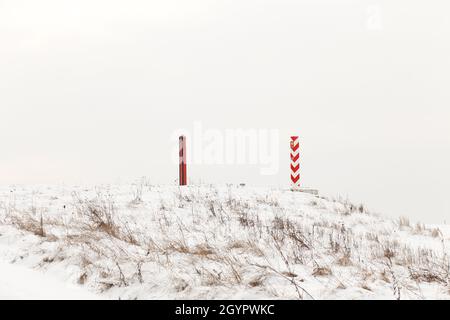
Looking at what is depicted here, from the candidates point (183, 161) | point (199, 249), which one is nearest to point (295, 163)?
point (183, 161)

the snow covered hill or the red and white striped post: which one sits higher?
the red and white striped post

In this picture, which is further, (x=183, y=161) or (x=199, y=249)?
(x=183, y=161)

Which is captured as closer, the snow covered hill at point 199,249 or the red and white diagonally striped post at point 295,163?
the snow covered hill at point 199,249

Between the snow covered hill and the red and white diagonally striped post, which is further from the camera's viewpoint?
the red and white diagonally striped post

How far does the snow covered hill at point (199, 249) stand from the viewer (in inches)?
215

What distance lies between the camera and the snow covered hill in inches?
215

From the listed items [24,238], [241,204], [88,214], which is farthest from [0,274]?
[241,204]

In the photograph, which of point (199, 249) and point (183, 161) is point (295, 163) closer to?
point (183, 161)

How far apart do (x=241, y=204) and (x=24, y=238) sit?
5883 mm

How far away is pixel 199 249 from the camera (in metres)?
7.05

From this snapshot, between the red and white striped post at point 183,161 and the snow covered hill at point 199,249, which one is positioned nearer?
the snow covered hill at point 199,249

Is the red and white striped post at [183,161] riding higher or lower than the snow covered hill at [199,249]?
higher

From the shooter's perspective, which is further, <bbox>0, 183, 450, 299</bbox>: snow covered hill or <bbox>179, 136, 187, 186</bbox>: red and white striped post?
<bbox>179, 136, 187, 186</bbox>: red and white striped post

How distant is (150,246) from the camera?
7328 mm
